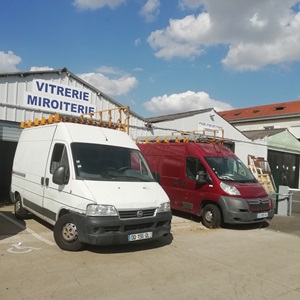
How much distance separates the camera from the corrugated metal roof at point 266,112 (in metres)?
48.9

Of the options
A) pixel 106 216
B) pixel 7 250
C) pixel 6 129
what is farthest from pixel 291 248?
pixel 6 129

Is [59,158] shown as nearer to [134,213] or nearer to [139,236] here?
[134,213]

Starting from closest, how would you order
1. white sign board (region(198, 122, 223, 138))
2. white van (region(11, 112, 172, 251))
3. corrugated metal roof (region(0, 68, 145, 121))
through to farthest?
white van (region(11, 112, 172, 251))
corrugated metal roof (region(0, 68, 145, 121))
white sign board (region(198, 122, 223, 138))

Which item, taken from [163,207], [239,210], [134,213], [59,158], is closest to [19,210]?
[59,158]

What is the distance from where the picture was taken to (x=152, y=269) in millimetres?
5688

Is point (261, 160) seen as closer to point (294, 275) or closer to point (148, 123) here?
point (148, 123)

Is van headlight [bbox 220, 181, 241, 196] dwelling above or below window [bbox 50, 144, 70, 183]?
below

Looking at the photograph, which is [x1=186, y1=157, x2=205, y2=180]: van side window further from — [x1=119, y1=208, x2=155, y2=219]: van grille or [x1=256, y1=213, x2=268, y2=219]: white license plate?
[x1=119, y1=208, x2=155, y2=219]: van grille

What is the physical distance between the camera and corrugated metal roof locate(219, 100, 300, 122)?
48.9 metres

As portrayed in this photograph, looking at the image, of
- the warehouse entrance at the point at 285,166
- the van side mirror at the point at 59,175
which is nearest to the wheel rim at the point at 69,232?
the van side mirror at the point at 59,175

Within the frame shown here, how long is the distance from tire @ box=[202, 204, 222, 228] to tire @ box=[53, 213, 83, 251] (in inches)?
172

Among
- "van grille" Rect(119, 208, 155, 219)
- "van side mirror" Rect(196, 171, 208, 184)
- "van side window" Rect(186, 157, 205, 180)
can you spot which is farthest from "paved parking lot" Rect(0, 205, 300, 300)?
"van side window" Rect(186, 157, 205, 180)

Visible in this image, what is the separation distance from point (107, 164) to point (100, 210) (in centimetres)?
129

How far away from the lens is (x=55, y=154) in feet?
24.2
